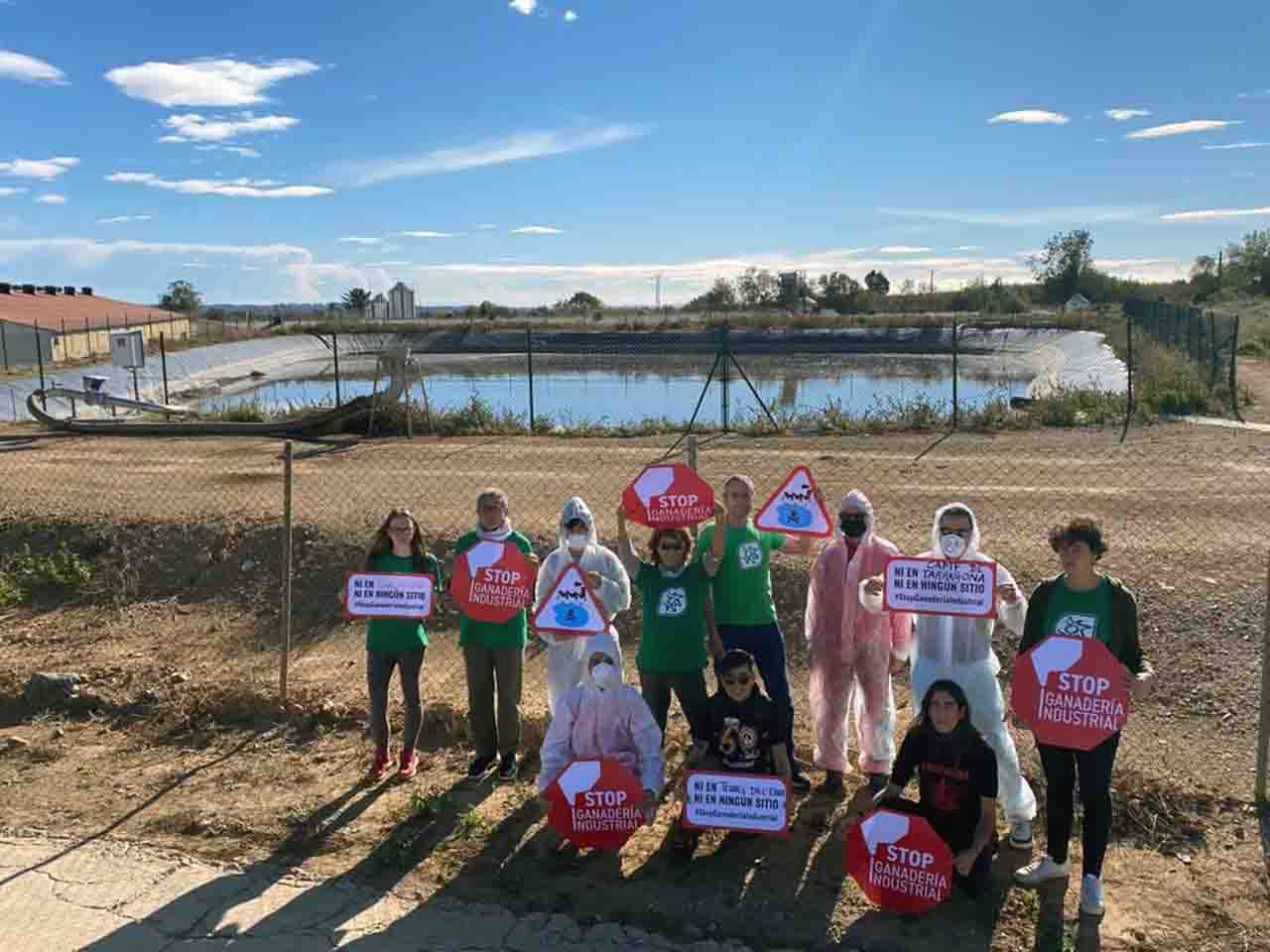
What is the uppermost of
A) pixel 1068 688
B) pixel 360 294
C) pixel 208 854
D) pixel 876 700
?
pixel 360 294

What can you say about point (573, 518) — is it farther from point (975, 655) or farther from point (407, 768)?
point (975, 655)

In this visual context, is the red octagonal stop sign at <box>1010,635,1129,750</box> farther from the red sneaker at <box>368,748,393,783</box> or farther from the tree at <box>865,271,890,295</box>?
the tree at <box>865,271,890,295</box>

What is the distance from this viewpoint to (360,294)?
322 ft

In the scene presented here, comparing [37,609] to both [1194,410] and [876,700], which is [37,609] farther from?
[1194,410]

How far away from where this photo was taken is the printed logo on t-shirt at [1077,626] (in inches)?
170

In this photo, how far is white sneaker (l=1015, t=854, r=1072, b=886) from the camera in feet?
14.8

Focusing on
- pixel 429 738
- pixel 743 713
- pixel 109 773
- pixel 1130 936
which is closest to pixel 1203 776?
pixel 1130 936

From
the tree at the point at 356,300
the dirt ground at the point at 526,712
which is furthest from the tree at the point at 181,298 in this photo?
the dirt ground at the point at 526,712

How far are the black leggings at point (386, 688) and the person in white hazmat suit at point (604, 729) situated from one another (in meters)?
1.17

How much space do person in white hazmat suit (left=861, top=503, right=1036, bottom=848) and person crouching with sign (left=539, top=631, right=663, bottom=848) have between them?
1.33 m

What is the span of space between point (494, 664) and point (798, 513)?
6.29 feet

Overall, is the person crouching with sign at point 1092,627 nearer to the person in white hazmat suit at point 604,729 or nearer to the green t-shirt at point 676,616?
the green t-shirt at point 676,616

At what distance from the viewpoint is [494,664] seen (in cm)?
567

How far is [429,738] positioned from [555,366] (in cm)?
3719
